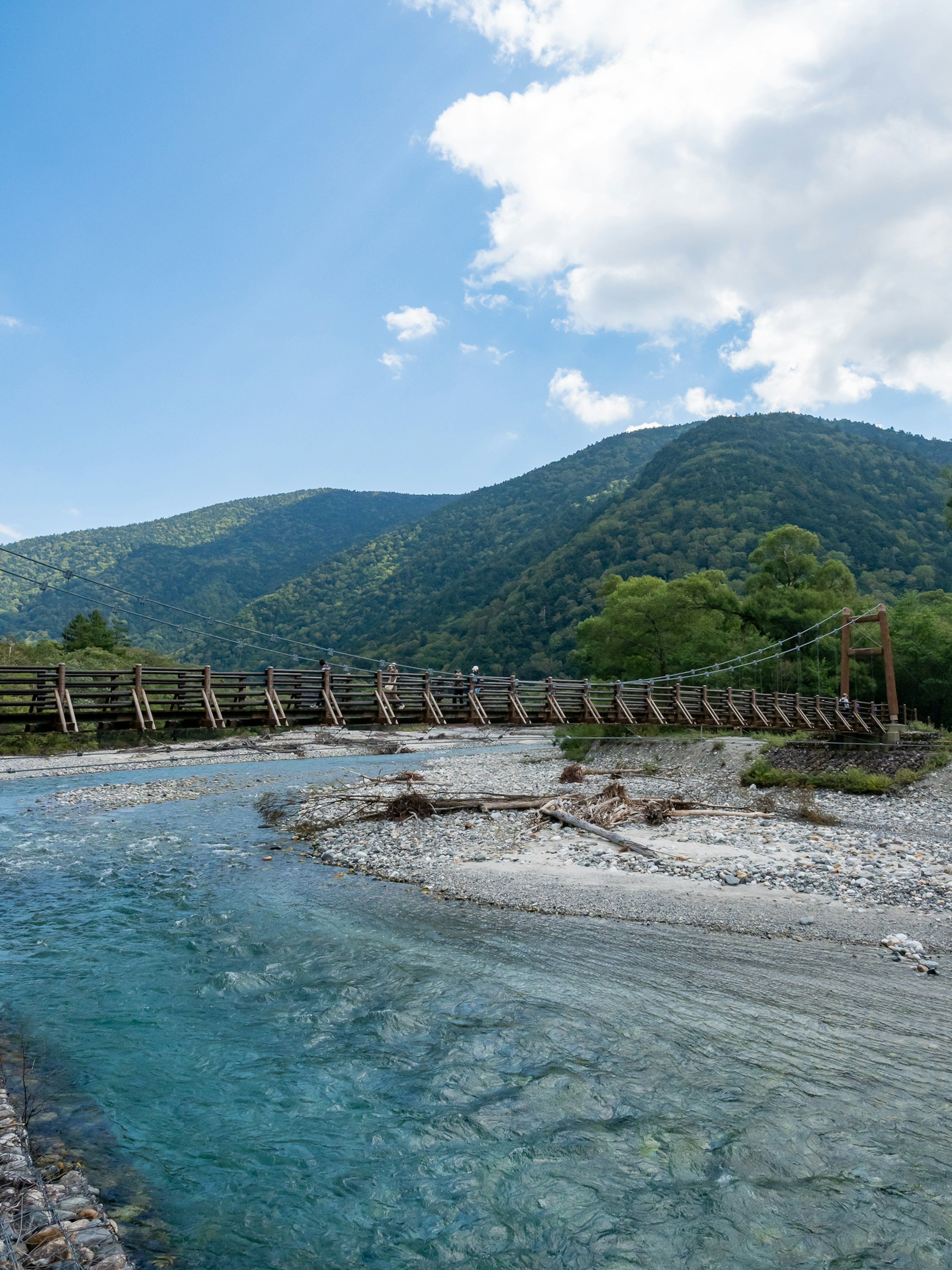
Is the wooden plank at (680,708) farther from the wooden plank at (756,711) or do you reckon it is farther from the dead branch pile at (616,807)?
the dead branch pile at (616,807)

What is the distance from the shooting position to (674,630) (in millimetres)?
34625

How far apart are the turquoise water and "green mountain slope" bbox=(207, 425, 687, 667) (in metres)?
55.1

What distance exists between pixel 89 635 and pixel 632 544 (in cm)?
4298

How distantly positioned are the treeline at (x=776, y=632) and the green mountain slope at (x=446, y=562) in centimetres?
2714

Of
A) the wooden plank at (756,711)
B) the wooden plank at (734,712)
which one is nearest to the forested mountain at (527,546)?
the wooden plank at (734,712)

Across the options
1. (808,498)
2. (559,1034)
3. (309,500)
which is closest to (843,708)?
(559,1034)

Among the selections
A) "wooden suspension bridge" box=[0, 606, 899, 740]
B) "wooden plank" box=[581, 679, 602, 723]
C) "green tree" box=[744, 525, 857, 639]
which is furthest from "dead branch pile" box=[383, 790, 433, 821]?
"green tree" box=[744, 525, 857, 639]

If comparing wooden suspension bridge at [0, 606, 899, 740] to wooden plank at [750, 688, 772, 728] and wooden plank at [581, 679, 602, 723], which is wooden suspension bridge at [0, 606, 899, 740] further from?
wooden plank at [750, 688, 772, 728]

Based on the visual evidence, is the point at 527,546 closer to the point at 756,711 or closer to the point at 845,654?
the point at 845,654

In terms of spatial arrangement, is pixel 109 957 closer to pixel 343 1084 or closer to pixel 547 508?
pixel 343 1084

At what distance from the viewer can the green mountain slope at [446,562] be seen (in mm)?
77812

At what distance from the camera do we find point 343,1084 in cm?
432

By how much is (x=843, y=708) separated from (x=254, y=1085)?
1048 inches

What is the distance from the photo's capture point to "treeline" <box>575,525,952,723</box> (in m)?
31.2
